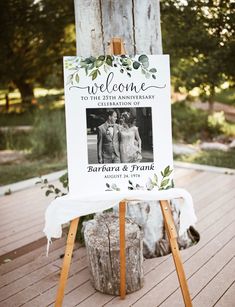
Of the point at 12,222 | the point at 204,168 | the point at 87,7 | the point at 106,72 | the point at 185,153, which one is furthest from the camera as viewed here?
the point at 185,153

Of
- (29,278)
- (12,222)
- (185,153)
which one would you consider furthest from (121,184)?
(185,153)

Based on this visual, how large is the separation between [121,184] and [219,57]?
10.9 feet

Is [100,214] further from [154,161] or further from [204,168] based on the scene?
[204,168]

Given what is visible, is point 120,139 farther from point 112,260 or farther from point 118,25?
point 118,25

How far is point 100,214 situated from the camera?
265cm

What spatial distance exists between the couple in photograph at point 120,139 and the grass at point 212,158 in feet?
12.7

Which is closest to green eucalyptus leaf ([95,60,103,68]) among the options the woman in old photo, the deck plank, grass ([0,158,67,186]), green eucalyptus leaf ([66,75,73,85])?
green eucalyptus leaf ([66,75,73,85])

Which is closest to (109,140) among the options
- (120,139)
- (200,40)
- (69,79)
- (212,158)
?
(120,139)

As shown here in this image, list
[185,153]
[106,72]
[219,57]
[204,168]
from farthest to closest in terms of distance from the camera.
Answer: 1. [185,153]
2. [204,168]
3. [219,57]
4. [106,72]

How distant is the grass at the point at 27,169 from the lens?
5465mm

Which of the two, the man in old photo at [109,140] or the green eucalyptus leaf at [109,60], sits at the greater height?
the green eucalyptus leaf at [109,60]

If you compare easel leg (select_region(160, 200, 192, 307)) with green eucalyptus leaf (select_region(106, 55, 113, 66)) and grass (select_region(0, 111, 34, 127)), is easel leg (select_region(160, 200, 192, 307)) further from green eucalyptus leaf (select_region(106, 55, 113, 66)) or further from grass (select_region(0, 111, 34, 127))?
grass (select_region(0, 111, 34, 127))

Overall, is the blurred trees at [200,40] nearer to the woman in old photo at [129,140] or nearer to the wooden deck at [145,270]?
the wooden deck at [145,270]

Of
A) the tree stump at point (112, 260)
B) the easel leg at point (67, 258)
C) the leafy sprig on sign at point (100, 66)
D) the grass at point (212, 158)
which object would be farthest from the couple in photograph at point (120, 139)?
the grass at point (212, 158)
